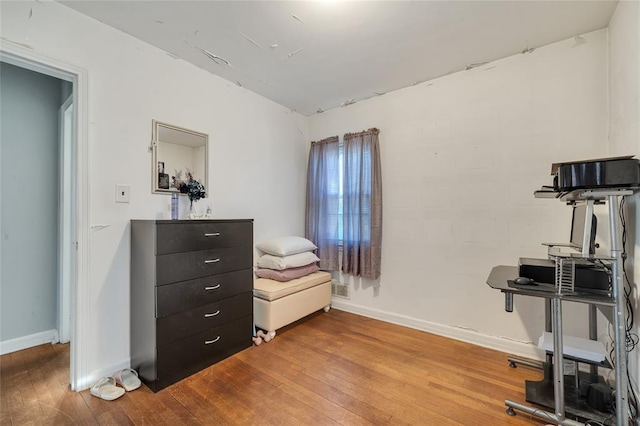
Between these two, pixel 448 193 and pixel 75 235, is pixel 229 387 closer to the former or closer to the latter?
pixel 75 235

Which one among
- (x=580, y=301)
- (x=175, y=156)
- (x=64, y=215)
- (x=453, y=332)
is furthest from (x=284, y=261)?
(x=580, y=301)

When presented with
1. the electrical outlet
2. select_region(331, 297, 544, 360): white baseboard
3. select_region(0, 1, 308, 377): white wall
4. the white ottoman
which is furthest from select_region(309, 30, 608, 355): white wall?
the electrical outlet

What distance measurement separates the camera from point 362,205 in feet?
9.98

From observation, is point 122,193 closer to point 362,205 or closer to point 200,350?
point 200,350

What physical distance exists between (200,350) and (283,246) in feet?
3.86

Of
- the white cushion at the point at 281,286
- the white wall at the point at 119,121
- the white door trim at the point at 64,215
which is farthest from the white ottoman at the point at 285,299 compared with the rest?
the white door trim at the point at 64,215

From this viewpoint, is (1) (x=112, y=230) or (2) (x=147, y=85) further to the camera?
(2) (x=147, y=85)

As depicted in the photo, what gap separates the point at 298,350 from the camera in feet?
7.61

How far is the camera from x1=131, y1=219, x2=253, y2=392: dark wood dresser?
1.80 meters

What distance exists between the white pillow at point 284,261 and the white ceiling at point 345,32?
71.6 inches

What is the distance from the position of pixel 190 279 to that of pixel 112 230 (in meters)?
0.66

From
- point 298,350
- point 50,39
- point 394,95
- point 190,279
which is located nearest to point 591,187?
point 394,95

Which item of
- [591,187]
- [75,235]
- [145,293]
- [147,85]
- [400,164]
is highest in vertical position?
[147,85]

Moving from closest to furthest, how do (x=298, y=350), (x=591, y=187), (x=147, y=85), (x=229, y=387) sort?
(x=591, y=187) → (x=229, y=387) → (x=147, y=85) → (x=298, y=350)
